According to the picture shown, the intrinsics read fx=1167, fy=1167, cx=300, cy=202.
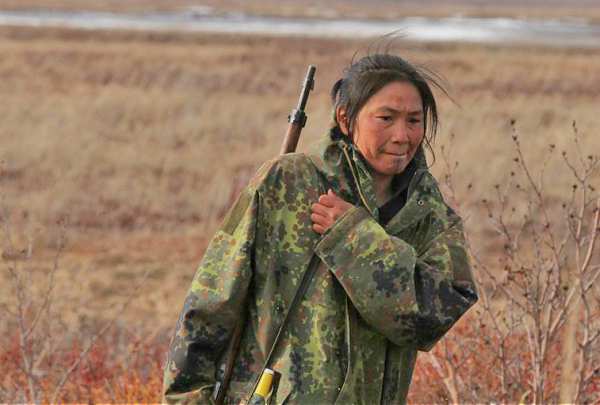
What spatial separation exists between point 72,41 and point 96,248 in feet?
69.1

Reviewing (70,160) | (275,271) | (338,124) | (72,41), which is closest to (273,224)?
(275,271)

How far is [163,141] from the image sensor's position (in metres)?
15.9

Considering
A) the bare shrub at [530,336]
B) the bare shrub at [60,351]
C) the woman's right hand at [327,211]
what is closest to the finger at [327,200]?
the woman's right hand at [327,211]

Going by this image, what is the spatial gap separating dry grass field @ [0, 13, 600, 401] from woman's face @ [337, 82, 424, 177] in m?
2.17

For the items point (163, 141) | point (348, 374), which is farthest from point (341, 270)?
point (163, 141)

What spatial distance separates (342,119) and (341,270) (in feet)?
1.26

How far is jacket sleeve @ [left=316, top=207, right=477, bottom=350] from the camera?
96.3 inches

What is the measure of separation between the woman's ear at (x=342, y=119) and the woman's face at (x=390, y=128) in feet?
0.11

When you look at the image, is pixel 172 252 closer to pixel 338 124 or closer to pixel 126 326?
pixel 126 326

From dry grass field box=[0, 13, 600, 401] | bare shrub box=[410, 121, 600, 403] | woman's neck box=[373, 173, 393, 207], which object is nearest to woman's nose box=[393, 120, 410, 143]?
woman's neck box=[373, 173, 393, 207]

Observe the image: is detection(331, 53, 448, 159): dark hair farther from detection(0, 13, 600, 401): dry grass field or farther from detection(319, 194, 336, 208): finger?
detection(0, 13, 600, 401): dry grass field

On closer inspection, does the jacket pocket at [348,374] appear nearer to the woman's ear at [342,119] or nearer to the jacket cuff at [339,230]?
the jacket cuff at [339,230]

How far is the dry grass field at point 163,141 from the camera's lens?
9.91m

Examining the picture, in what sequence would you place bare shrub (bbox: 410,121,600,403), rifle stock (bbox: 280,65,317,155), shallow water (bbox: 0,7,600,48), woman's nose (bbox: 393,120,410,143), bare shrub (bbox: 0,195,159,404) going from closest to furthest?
woman's nose (bbox: 393,120,410,143) → rifle stock (bbox: 280,65,317,155) → bare shrub (bbox: 410,121,600,403) → bare shrub (bbox: 0,195,159,404) → shallow water (bbox: 0,7,600,48)
